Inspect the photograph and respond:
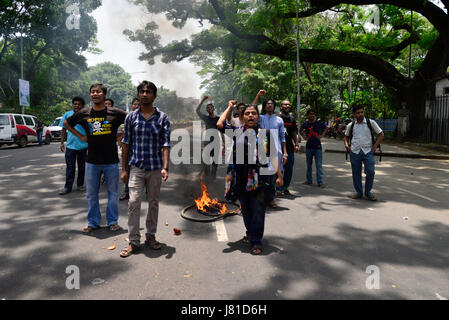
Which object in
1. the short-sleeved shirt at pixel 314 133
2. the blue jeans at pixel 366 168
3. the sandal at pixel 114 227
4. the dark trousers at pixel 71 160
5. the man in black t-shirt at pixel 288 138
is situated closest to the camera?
the sandal at pixel 114 227

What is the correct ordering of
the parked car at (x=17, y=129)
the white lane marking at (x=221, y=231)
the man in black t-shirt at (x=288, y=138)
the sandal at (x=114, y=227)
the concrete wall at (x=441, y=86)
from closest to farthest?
the white lane marking at (x=221, y=231)
the sandal at (x=114, y=227)
the man in black t-shirt at (x=288, y=138)
the parked car at (x=17, y=129)
the concrete wall at (x=441, y=86)

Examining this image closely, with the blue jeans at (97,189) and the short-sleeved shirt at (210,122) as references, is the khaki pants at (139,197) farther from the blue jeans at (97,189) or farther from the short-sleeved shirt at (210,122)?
the short-sleeved shirt at (210,122)

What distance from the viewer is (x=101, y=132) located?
4.46 metres

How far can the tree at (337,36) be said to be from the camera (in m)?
17.0

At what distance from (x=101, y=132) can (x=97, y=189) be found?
79 cm

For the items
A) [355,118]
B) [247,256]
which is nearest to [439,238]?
[247,256]

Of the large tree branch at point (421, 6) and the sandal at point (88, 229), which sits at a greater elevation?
the large tree branch at point (421, 6)

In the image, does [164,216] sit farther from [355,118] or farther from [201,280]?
[355,118]

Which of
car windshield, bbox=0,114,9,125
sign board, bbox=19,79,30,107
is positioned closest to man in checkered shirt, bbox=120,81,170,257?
car windshield, bbox=0,114,9,125

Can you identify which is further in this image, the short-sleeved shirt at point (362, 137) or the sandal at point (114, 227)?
the short-sleeved shirt at point (362, 137)

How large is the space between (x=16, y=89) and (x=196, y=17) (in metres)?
23.3

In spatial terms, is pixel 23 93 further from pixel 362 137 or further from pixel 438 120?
pixel 438 120

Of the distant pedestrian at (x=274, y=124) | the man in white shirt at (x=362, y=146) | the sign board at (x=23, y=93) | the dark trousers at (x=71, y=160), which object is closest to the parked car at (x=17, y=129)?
the sign board at (x=23, y=93)

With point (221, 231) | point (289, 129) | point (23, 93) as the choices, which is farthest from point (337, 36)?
point (23, 93)
